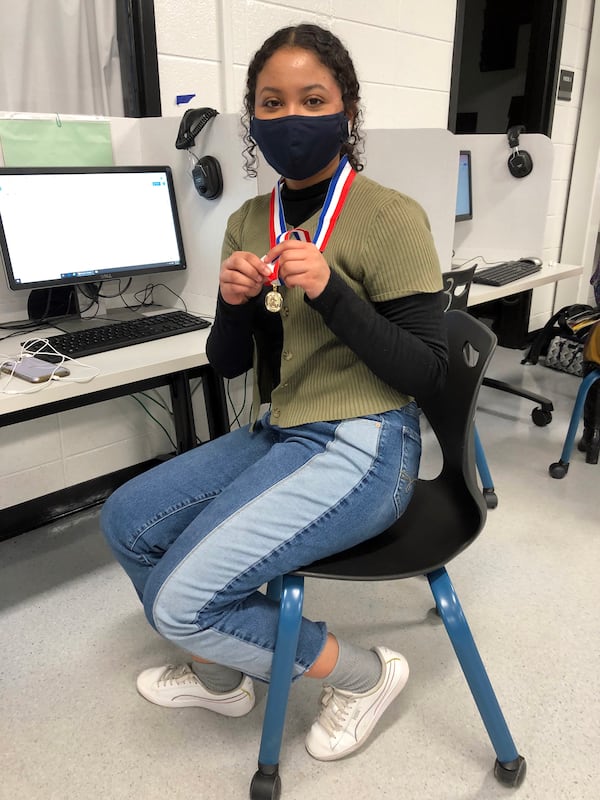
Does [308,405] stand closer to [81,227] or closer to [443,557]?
[443,557]

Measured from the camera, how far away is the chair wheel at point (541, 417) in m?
2.72

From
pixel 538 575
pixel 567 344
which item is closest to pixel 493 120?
pixel 567 344

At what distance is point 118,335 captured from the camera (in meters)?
1.53

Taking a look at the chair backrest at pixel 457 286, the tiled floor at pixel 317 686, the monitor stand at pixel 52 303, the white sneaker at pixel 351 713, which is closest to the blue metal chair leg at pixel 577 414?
the tiled floor at pixel 317 686

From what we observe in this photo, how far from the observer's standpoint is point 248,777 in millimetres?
1174

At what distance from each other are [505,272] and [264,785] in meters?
1.95

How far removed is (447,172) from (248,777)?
1.66 meters

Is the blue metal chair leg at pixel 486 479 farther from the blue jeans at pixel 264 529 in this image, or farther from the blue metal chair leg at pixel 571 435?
the blue jeans at pixel 264 529

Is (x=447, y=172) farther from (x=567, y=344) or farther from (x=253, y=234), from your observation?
(x=567, y=344)

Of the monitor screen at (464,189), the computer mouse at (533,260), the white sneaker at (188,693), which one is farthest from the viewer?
the monitor screen at (464,189)

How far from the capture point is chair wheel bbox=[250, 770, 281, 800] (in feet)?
3.60

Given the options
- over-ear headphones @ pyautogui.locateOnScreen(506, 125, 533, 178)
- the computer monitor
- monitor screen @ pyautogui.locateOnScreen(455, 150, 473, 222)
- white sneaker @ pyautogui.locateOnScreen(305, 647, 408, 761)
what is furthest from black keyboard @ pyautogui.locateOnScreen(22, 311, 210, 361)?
over-ear headphones @ pyautogui.locateOnScreen(506, 125, 533, 178)

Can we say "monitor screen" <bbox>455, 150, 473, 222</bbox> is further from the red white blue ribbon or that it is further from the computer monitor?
the red white blue ribbon

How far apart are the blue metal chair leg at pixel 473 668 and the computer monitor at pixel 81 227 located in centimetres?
116
